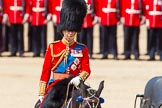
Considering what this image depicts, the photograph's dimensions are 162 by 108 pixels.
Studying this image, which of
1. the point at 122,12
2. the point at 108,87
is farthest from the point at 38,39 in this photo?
the point at 108,87

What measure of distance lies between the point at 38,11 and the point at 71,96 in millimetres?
7904

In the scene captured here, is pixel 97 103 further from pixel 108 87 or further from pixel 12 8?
pixel 12 8

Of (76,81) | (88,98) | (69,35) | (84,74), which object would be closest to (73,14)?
(69,35)

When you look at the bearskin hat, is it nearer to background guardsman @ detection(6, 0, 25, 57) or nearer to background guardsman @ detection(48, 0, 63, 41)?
background guardsman @ detection(48, 0, 63, 41)

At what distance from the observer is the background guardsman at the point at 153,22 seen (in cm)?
1385

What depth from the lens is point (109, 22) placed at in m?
14.1

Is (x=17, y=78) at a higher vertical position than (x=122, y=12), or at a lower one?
lower

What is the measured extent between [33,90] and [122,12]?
3.06 metres

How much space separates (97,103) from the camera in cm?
602

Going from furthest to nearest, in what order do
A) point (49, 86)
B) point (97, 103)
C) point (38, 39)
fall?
point (38, 39) → point (49, 86) → point (97, 103)

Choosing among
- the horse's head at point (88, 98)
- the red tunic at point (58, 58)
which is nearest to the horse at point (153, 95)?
the red tunic at point (58, 58)

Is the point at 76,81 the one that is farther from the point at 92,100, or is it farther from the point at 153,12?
the point at 153,12

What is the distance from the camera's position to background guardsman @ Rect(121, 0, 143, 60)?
13914 mm

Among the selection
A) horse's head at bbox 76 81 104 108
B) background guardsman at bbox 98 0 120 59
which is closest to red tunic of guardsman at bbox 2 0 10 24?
background guardsman at bbox 98 0 120 59
